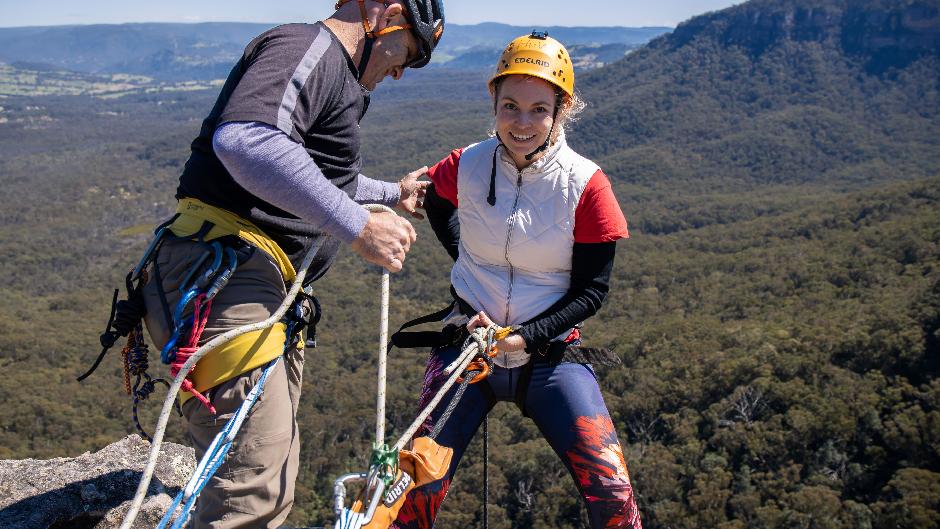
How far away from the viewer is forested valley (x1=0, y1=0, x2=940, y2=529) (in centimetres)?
2291

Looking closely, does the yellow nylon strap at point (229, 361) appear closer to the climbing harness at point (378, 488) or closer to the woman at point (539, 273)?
the climbing harness at point (378, 488)

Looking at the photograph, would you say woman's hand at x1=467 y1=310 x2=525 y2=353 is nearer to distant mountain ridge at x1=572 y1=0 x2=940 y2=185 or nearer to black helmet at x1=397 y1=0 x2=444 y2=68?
black helmet at x1=397 y1=0 x2=444 y2=68

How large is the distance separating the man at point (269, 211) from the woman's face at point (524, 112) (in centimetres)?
36

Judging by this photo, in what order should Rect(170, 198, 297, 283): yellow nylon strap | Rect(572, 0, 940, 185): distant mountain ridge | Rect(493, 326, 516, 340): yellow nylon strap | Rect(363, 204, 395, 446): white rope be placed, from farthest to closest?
1. Rect(572, 0, 940, 185): distant mountain ridge
2. Rect(493, 326, 516, 340): yellow nylon strap
3. Rect(170, 198, 297, 283): yellow nylon strap
4. Rect(363, 204, 395, 446): white rope

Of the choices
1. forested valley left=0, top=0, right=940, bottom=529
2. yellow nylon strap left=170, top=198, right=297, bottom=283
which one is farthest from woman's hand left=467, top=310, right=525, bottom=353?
forested valley left=0, top=0, right=940, bottom=529

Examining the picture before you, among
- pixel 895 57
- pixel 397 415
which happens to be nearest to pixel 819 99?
pixel 895 57

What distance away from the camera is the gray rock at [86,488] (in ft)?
10.4

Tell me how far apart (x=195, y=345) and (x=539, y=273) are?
124cm

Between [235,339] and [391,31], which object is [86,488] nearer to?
[235,339]

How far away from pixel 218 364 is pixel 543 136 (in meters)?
1.35

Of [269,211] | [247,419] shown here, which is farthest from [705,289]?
[247,419]

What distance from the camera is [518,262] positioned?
2.71 meters

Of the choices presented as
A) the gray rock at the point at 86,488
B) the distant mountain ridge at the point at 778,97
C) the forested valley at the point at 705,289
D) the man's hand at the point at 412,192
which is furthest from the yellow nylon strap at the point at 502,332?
the distant mountain ridge at the point at 778,97

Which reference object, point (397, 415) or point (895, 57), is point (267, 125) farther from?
point (895, 57)
